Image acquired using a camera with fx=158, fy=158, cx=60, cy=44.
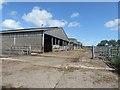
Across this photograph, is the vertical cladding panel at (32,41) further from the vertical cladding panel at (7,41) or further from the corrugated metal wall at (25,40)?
the vertical cladding panel at (7,41)

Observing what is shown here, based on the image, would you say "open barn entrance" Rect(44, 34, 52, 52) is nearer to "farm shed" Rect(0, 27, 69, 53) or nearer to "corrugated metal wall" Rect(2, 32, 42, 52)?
"farm shed" Rect(0, 27, 69, 53)

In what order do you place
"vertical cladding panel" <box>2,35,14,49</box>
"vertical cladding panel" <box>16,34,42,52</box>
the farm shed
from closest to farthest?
the farm shed → "vertical cladding panel" <box>16,34,42,52</box> → "vertical cladding panel" <box>2,35,14,49</box>

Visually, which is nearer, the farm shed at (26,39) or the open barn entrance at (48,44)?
the farm shed at (26,39)

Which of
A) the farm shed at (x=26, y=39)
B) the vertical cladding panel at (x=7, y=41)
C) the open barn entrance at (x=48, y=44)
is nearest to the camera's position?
the farm shed at (x=26, y=39)

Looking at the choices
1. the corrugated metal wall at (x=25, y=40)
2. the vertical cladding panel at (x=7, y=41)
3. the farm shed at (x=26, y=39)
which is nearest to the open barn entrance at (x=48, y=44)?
the farm shed at (x=26, y=39)

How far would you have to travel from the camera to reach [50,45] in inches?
1345

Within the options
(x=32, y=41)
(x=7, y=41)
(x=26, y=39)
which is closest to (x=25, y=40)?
(x=26, y=39)

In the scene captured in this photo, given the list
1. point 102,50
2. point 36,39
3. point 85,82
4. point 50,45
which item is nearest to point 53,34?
point 50,45

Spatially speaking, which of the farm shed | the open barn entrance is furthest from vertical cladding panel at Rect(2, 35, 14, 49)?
the open barn entrance

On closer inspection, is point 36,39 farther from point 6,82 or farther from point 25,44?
point 6,82

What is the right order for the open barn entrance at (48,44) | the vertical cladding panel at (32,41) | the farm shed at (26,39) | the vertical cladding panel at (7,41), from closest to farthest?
the farm shed at (26,39) → the vertical cladding panel at (32,41) → the vertical cladding panel at (7,41) → the open barn entrance at (48,44)

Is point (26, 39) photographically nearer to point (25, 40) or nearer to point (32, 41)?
point (25, 40)

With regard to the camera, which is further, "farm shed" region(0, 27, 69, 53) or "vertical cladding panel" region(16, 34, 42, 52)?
"vertical cladding panel" region(16, 34, 42, 52)

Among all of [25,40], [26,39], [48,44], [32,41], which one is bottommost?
[48,44]
